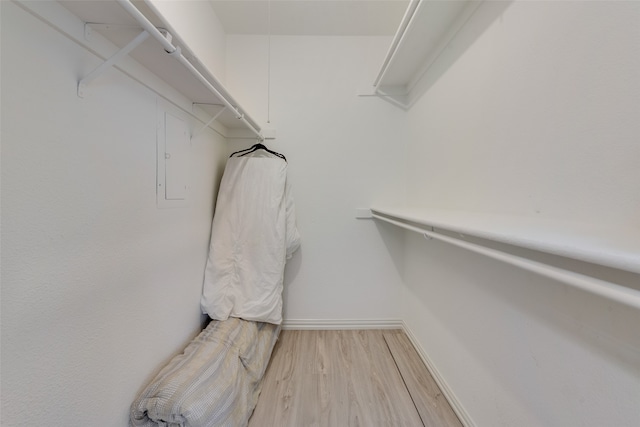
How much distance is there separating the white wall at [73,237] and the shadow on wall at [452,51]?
1.39 metres

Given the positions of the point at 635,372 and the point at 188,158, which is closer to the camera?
the point at 635,372

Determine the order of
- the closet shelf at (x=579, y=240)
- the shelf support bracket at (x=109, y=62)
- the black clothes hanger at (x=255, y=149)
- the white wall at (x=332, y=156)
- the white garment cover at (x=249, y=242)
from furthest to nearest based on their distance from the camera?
the white wall at (x=332, y=156) → the black clothes hanger at (x=255, y=149) → the white garment cover at (x=249, y=242) → the shelf support bracket at (x=109, y=62) → the closet shelf at (x=579, y=240)

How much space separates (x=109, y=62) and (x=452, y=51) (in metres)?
1.43

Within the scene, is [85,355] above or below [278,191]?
below

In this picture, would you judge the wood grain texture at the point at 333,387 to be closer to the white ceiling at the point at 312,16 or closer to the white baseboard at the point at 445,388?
the white baseboard at the point at 445,388

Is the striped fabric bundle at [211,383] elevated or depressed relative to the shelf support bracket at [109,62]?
depressed

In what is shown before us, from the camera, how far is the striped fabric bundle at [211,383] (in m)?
0.81

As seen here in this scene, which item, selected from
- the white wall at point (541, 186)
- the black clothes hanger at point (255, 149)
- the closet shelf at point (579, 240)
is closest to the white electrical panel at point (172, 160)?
the black clothes hanger at point (255, 149)

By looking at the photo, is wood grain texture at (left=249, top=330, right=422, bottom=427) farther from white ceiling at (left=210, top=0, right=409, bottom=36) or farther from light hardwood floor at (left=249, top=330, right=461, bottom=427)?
white ceiling at (left=210, top=0, right=409, bottom=36)

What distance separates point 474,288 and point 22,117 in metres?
1.50

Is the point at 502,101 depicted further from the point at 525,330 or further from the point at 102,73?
the point at 102,73

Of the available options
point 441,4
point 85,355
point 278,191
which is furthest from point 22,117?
point 441,4

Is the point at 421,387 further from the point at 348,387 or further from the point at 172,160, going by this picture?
the point at 172,160

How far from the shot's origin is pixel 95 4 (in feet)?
1.91
